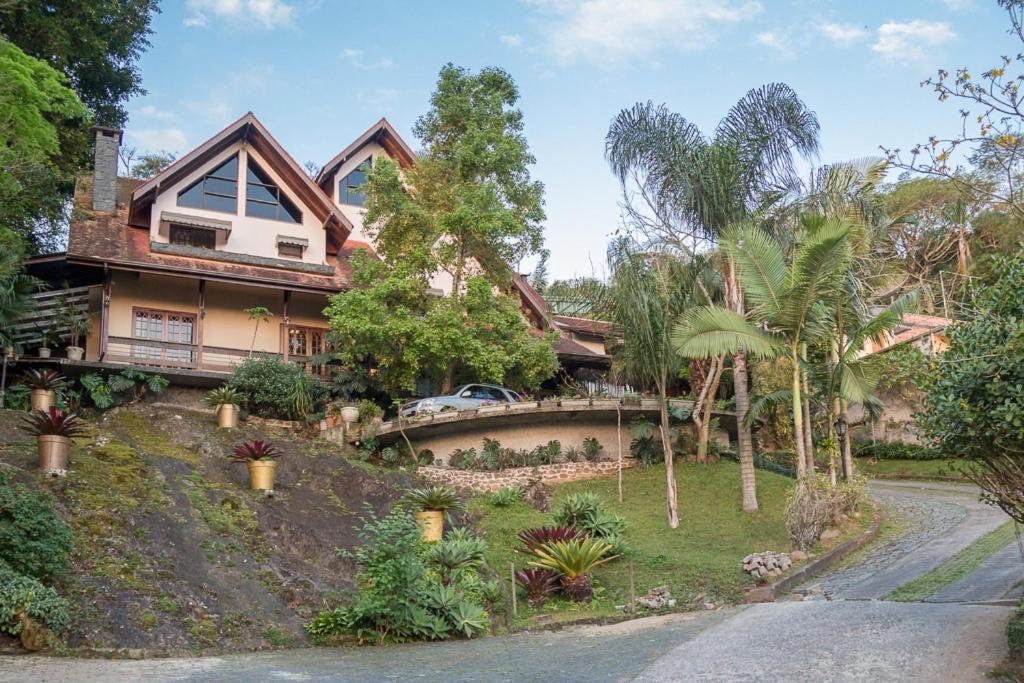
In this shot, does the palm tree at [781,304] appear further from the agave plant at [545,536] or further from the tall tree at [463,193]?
the tall tree at [463,193]

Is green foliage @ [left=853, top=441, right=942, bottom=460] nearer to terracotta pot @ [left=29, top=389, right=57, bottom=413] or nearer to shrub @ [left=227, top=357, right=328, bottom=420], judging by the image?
shrub @ [left=227, top=357, right=328, bottom=420]

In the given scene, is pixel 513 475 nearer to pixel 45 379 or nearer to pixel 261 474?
pixel 261 474

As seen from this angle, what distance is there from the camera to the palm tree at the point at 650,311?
69.6ft

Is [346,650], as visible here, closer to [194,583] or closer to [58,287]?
[194,583]

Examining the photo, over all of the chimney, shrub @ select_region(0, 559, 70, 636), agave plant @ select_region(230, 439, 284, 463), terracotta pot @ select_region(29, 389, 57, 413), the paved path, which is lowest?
the paved path

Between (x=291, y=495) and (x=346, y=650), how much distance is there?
7.53 m

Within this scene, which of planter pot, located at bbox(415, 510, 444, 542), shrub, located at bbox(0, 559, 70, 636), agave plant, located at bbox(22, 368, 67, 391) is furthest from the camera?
agave plant, located at bbox(22, 368, 67, 391)

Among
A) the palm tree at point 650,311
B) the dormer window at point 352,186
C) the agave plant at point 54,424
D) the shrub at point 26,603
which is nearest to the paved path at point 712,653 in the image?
the shrub at point 26,603

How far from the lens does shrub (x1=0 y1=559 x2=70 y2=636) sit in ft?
36.1

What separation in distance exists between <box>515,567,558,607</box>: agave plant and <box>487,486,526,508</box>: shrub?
5523mm

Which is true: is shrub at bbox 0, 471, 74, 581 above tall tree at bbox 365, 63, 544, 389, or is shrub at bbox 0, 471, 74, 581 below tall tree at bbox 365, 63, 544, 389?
below

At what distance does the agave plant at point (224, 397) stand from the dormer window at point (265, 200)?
7039 mm

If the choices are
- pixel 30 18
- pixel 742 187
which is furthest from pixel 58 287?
pixel 742 187

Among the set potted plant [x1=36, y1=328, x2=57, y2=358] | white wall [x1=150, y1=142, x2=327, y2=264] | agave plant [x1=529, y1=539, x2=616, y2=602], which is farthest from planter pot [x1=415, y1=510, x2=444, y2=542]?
white wall [x1=150, y1=142, x2=327, y2=264]
